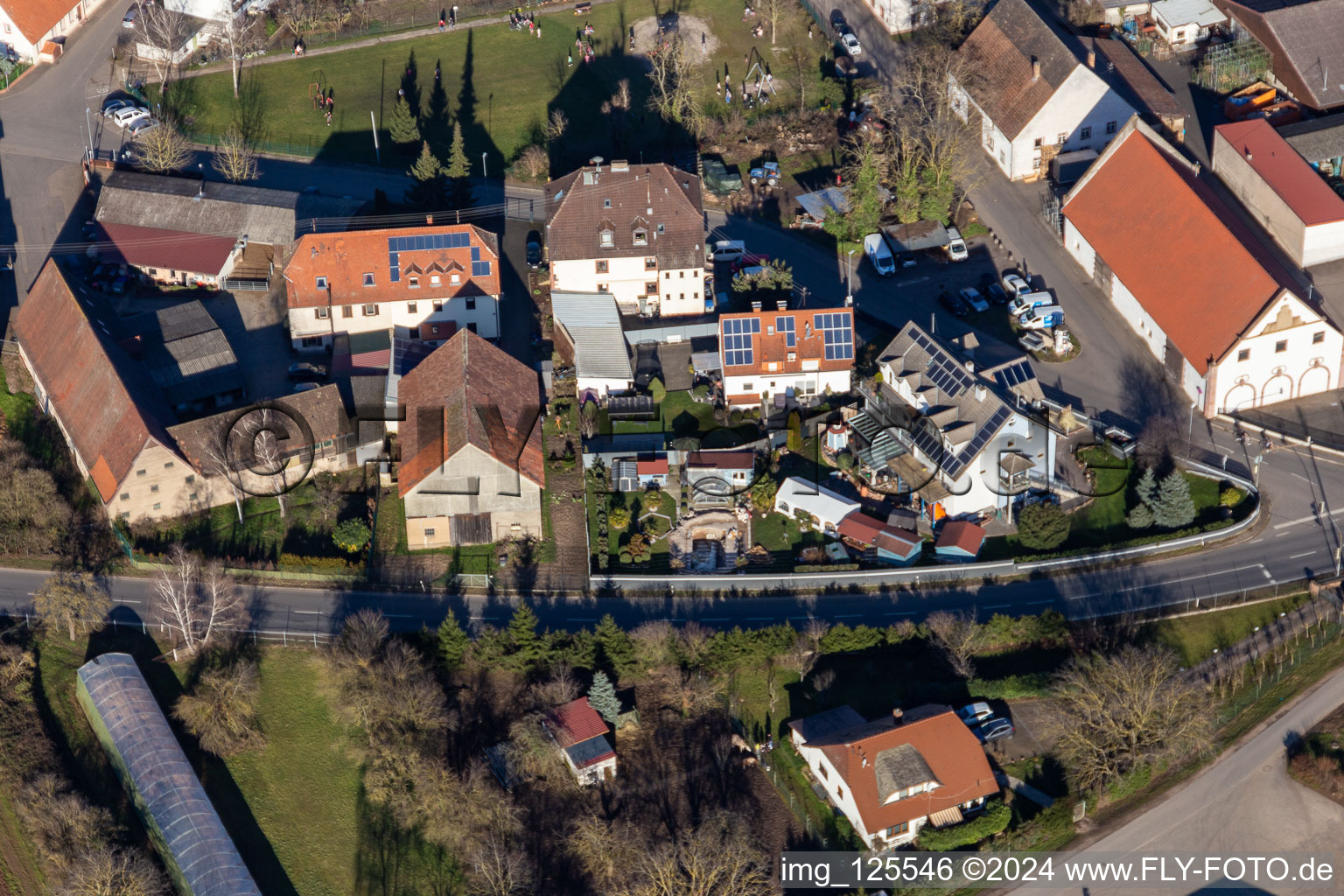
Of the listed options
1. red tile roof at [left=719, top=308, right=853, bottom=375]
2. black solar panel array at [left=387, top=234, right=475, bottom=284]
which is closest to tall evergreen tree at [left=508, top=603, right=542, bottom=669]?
red tile roof at [left=719, top=308, right=853, bottom=375]

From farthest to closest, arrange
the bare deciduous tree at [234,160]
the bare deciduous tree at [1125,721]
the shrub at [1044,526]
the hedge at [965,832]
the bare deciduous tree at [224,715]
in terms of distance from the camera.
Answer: the bare deciduous tree at [234,160] < the shrub at [1044,526] < the bare deciduous tree at [224,715] < the bare deciduous tree at [1125,721] < the hedge at [965,832]

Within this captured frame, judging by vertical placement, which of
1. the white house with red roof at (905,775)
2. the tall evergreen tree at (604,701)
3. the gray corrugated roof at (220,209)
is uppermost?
the gray corrugated roof at (220,209)

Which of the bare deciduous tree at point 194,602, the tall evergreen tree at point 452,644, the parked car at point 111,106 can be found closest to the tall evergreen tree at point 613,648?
the tall evergreen tree at point 452,644

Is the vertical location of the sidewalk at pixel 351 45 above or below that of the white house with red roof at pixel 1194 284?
above

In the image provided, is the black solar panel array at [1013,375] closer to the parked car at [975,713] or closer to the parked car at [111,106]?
the parked car at [975,713]

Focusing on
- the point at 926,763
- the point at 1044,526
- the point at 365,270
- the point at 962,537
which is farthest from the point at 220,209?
the point at 926,763
